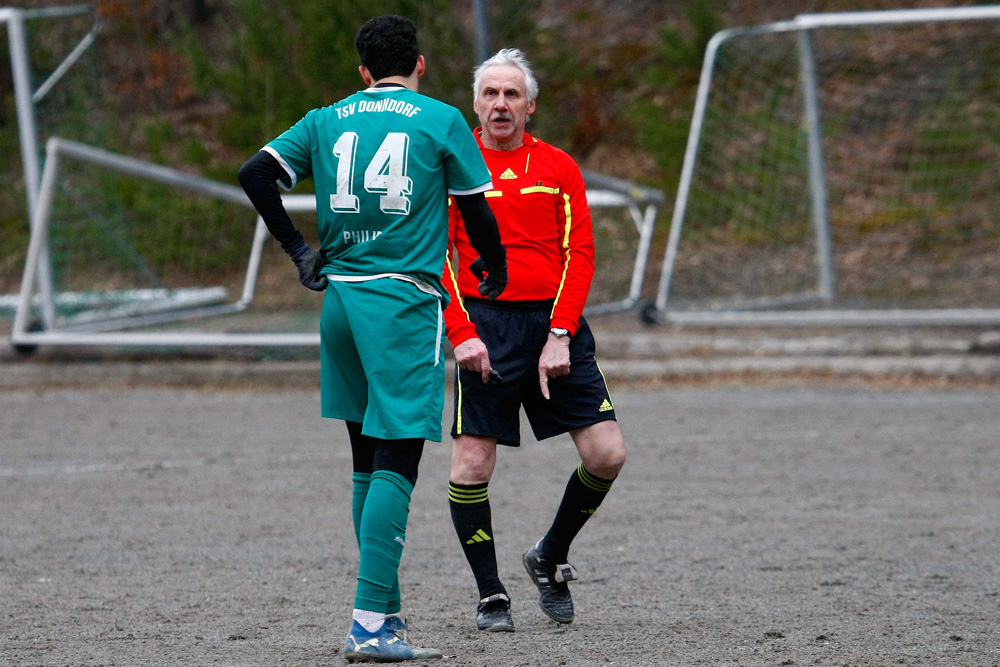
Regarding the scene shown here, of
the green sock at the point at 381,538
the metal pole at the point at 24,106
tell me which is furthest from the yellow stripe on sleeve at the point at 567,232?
the metal pole at the point at 24,106

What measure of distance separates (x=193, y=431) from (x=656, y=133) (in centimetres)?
730

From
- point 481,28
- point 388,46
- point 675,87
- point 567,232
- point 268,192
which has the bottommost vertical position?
point 567,232

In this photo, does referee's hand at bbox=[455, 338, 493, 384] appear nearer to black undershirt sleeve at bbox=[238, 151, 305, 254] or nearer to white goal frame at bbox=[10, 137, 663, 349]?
black undershirt sleeve at bbox=[238, 151, 305, 254]

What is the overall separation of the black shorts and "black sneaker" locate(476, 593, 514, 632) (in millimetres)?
510

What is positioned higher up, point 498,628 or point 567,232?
point 567,232

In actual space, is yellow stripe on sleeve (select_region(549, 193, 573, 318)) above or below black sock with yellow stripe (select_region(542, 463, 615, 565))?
above

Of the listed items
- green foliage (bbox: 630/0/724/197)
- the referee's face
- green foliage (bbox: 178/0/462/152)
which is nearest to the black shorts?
the referee's face

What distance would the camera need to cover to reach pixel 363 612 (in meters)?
→ 3.71

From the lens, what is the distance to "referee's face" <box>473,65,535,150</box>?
14.0 ft

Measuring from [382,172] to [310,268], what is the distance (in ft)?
1.17

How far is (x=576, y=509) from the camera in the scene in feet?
14.4

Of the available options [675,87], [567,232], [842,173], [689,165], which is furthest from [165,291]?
[567,232]

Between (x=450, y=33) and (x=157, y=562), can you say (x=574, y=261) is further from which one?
(x=450, y=33)

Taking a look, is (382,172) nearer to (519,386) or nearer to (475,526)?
(519,386)
